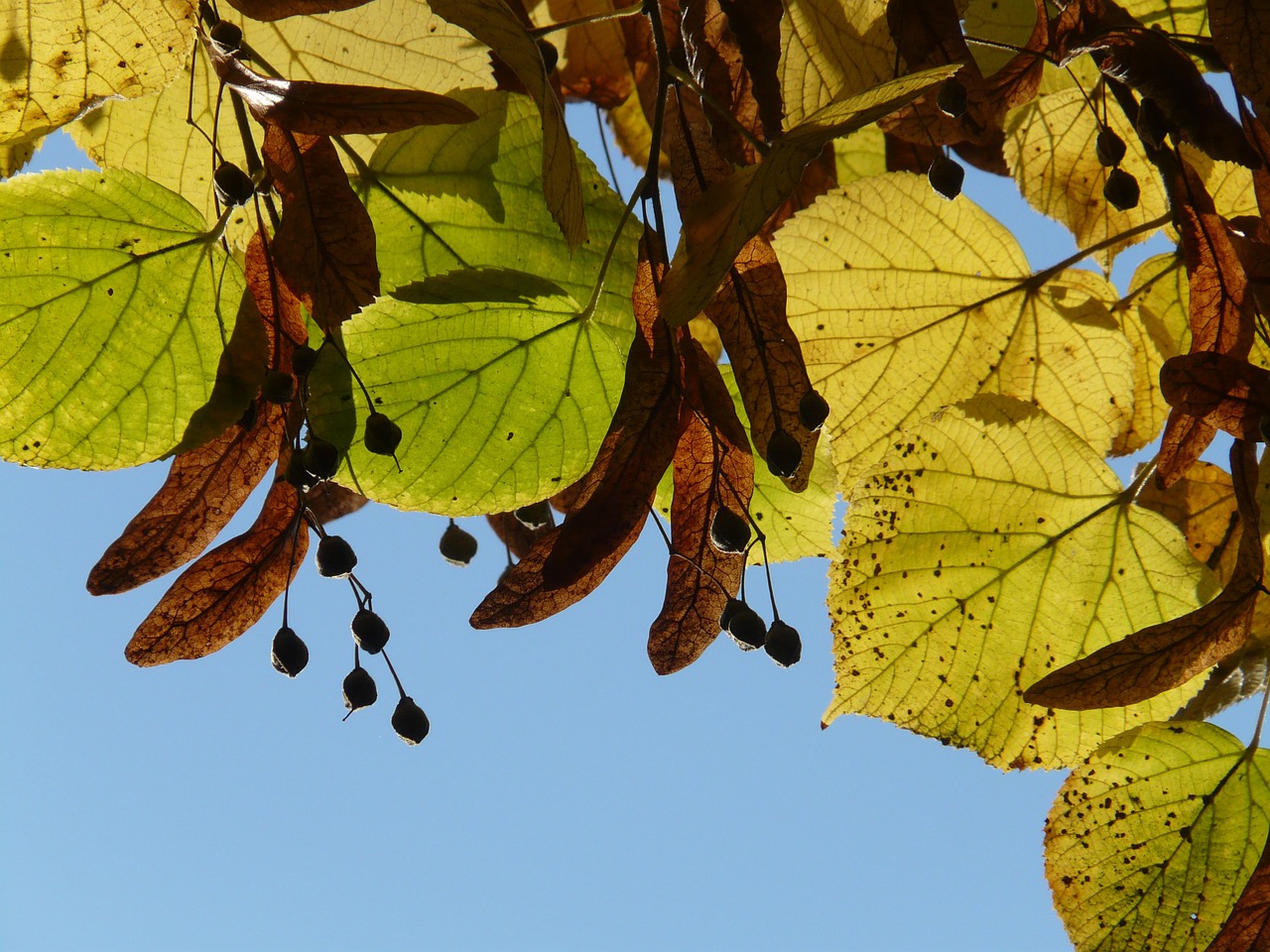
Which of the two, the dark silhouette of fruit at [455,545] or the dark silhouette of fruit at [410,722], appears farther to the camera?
the dark silhouette of fruit at [455,545]

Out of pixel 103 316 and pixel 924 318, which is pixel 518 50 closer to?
pixel 103 316

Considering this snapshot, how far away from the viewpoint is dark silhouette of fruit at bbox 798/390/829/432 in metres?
0.57

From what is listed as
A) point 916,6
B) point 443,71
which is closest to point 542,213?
point 443,71

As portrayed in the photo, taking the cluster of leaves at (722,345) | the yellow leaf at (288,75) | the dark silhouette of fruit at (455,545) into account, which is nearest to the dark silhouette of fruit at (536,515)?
the cluster of leaves at (722,345)

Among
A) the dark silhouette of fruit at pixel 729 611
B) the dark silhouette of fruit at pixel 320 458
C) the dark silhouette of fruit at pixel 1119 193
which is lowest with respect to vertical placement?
the dark silhouette of fruit at pixel 729 611

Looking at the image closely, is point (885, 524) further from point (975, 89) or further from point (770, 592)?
point (975, 89)

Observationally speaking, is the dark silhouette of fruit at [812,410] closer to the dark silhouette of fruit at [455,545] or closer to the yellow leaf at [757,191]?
the yellow leaf at [757,191]

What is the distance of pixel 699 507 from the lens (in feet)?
2.04

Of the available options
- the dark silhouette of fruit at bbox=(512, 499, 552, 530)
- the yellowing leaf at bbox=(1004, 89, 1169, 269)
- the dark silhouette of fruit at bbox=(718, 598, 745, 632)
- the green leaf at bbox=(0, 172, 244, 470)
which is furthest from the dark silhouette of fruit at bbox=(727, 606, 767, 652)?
the yellowing leaf at bbox=(1004, 89, 1169, 269)

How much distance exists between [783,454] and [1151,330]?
1.44 feet

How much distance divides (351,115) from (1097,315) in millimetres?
597

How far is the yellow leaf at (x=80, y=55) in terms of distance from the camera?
0.58 meters

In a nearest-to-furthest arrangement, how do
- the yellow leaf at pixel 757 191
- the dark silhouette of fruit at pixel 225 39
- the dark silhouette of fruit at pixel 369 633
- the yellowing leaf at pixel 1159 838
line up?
the yellow leaf at pixel 757 191, the dark silhouette of fruit at pixel 225 39, the dark silhouette of fruit at pixel 369 633, the yellowing leaf at pixel 1159 838

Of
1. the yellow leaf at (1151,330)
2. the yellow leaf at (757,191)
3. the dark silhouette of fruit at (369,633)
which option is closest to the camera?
the yellow leaf at (757,191)
